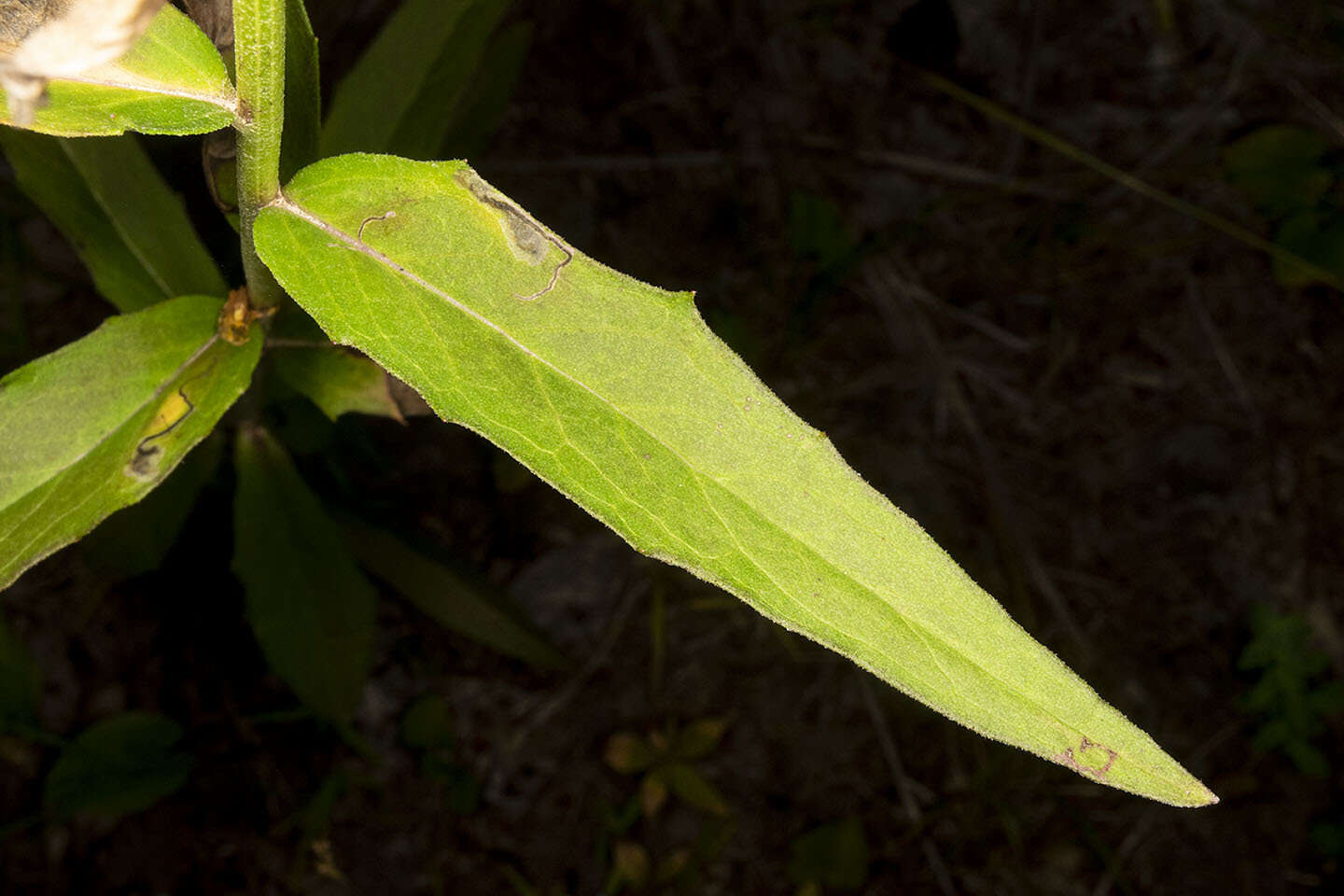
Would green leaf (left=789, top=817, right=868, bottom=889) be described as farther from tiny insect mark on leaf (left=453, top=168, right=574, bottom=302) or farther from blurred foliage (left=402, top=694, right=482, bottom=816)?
tiny insect mark on leaf (left=453, top=168, right=574, bottom=302)

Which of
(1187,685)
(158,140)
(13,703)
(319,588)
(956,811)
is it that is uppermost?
(158,140)

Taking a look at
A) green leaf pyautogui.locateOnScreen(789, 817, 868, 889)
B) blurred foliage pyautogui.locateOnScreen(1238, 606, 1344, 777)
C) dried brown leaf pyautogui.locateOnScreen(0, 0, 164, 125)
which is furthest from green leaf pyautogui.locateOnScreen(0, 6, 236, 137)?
blurred foliage pyautogui.locateOnScreen(1238, 606, 1344, 777)

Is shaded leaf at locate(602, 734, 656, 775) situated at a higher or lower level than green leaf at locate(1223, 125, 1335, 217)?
lower

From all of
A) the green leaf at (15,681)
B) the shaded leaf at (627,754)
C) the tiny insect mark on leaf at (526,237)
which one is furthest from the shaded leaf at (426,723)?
the tiny insect mark on leaf at (526,237)

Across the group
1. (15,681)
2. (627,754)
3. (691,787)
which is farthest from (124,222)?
(691,787)

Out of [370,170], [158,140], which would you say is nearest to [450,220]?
[370,170]

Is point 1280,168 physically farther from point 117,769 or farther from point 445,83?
point 117,769

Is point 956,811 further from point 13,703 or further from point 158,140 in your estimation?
point 158,140
